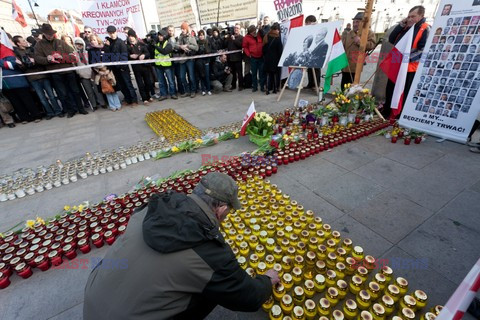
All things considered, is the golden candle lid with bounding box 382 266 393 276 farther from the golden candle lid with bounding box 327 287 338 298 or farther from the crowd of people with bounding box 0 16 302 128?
the crowd of people with bounding box 0 16 302 128

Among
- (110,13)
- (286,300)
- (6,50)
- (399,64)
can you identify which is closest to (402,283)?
(286,300)

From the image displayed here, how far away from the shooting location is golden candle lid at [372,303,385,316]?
1840 mm

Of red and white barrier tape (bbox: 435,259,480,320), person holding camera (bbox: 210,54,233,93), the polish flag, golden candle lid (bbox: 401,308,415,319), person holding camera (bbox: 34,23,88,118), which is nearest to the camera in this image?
red and white barrier tape (bbox: 435,259,480,320)

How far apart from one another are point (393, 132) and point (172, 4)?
10.0m

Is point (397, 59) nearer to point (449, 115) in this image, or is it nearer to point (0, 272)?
point (449, 115)

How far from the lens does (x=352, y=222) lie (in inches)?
116

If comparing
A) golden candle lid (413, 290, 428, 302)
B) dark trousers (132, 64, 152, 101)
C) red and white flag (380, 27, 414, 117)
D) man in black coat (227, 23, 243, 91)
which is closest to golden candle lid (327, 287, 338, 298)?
golden candle lid (413, 290, 428, 302)

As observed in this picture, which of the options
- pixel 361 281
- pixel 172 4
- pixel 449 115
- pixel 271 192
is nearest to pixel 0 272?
pixel 271 192

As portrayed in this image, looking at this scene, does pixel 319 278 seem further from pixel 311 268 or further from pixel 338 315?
pixel 338 315

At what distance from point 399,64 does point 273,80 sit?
184 inches

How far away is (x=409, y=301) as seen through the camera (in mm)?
1908

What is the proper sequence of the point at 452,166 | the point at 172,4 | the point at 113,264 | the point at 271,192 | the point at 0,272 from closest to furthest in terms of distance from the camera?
the point at 113,264
the point at 0,272
the point at 271,192
the point at 452,166
the point at 172,4

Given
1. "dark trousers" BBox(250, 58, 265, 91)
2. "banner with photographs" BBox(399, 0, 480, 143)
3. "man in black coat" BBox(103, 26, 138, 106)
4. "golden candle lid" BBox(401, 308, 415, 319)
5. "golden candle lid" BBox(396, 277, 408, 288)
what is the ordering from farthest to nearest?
"dark trousers" BBox(250, 58, 265, 91), "man in black coat" BBox(103, 26, 138, 106), "banner with photographs" BBox(399, 0, 480, 143), "golden candle lid" BBox(396, 277, 408, 288), "golden candle lid" BBox(401, 308, 415, 319)

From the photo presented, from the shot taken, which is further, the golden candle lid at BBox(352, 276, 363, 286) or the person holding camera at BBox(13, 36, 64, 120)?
the person holding camera at BBox(13, 36, 64, 120)
